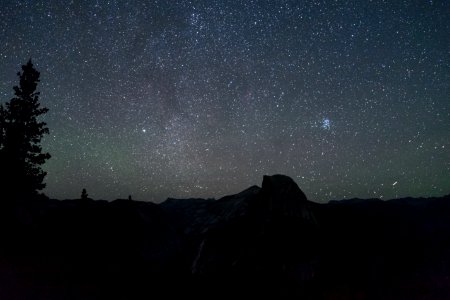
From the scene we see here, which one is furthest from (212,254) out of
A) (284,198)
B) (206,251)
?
(284,198)

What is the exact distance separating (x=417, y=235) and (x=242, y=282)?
16.1 metres

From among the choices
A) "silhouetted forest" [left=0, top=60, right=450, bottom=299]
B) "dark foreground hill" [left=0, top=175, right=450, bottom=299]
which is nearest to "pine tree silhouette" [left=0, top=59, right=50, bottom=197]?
"silhouetted forest" [left=0, top=60, right=450, bottom=299]

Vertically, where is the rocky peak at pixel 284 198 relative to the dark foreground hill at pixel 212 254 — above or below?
above

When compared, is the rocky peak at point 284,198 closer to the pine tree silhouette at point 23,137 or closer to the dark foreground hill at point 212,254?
the dark foreground hill at point 212,254

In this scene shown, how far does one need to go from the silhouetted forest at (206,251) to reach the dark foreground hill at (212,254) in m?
0.05

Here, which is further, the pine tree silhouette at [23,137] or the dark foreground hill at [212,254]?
the pine tree silhouette at [23,137]

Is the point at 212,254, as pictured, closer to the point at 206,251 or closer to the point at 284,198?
the point at 206,251

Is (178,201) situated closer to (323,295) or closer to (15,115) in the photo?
(15,115)

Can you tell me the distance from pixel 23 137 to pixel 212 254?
15.9 meters

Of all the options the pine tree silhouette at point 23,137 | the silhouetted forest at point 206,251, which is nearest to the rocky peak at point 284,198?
the silhouetted forest at point 206,251

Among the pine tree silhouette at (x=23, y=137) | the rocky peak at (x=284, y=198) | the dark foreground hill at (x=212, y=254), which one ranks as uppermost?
the pine tree silhouette at (x=23, y=137)

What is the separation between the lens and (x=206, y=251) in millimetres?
13555

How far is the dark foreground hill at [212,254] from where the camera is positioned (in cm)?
1146

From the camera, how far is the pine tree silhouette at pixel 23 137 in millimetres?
18891
